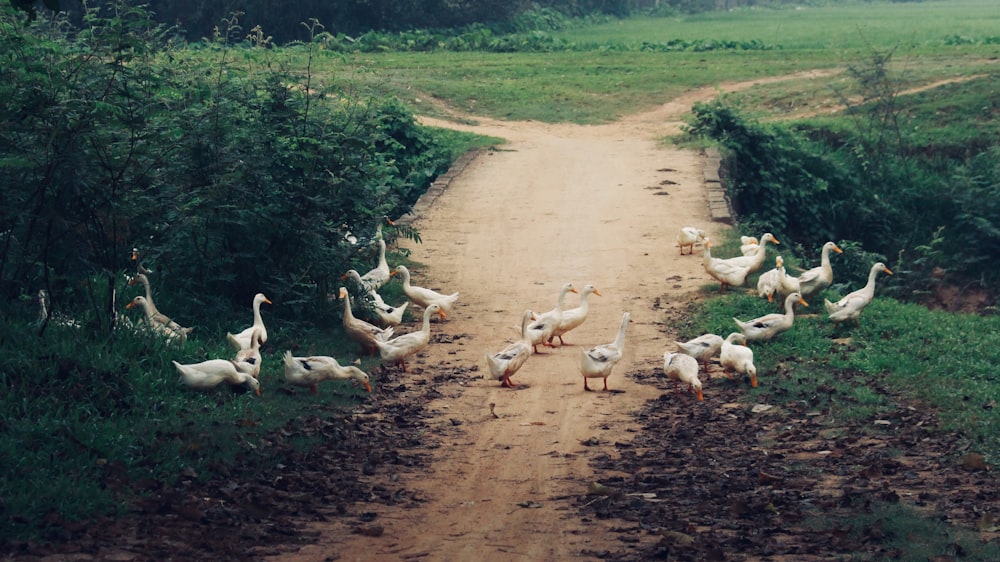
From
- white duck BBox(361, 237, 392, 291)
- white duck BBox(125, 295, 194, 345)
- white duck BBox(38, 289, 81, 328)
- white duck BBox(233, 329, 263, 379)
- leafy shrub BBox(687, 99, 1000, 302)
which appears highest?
white duck BBox(38, 289, 81, 328)

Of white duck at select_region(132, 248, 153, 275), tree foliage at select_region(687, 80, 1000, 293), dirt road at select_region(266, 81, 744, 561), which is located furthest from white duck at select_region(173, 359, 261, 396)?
tree foliage at select_region(687, 80, 1000, 293)

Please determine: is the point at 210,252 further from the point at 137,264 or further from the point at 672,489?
the point at 672,489

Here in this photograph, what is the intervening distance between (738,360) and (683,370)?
598 millimetres

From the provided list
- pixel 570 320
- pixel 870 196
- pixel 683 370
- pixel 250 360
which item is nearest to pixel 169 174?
pixel 250 360

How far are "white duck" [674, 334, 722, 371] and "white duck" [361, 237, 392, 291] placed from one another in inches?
129

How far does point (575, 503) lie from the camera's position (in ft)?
23.4

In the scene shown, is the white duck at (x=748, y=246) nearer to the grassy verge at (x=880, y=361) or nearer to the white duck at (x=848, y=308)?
the grassy verge at (x=880, y=361)

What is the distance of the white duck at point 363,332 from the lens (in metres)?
10.4

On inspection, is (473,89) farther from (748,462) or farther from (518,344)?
(748,462)

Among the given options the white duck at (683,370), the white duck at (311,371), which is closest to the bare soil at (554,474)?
the white duck at (683,370)

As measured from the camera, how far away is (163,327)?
960cm

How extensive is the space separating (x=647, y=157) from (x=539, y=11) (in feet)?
74.9

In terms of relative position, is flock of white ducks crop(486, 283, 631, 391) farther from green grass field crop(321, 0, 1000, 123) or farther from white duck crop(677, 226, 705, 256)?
green grass field crop(321, 0, 1000, 123)

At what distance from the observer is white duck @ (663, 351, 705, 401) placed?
9.38 metres
